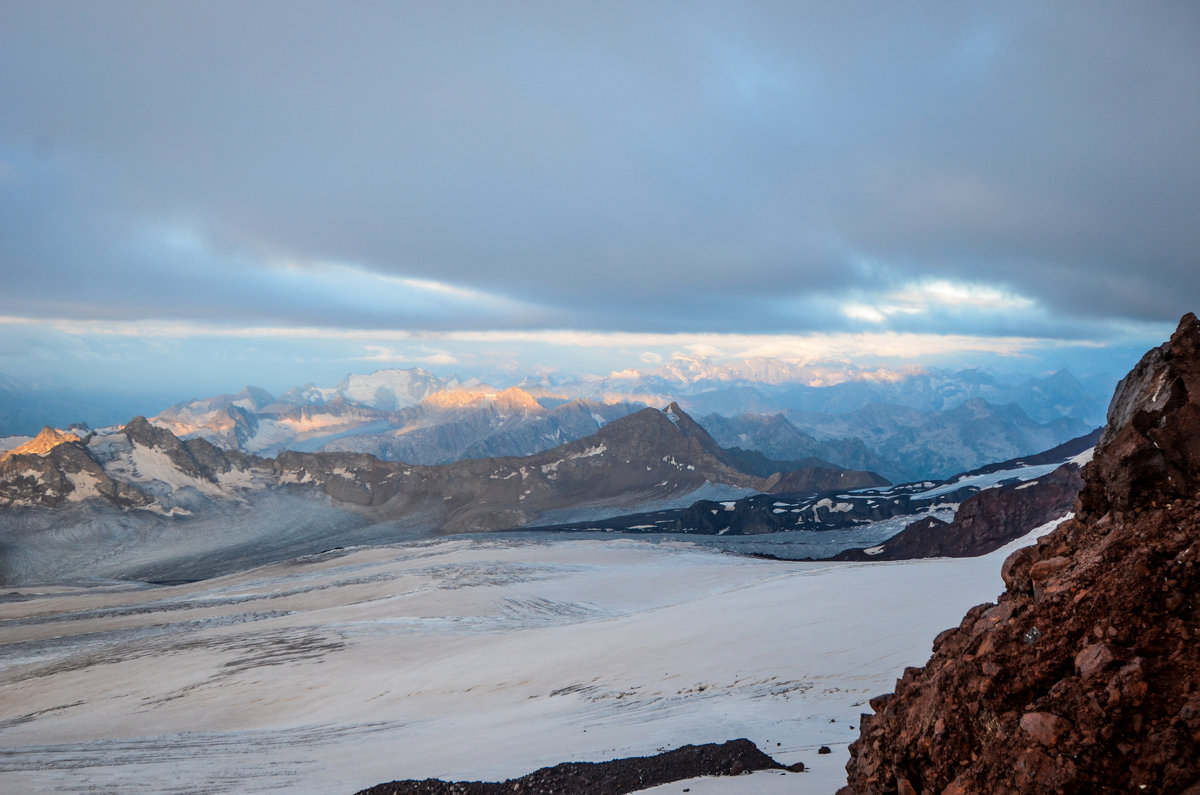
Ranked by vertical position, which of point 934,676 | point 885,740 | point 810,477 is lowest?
point 810,477

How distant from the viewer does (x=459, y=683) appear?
22281 mm

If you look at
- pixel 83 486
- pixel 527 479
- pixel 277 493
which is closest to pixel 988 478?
pixel 527 479

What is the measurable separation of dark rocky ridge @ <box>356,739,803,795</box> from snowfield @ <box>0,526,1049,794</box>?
0.59 m

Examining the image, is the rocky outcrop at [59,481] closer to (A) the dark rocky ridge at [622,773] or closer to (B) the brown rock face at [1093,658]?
(A) the dark rocky ridge at [622,773]

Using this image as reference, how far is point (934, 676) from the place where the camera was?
739 centimetres

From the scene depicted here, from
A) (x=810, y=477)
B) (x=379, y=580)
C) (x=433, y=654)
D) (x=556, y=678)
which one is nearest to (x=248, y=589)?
(x=379, y=580)

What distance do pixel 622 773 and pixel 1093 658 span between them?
7.96m

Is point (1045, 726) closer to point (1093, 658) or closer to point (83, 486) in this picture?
point (1093, 658)

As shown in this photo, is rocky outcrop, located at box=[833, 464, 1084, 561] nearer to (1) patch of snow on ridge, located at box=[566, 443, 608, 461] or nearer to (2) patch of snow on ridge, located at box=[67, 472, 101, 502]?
(1) patch of snow on ridge, located at box=[566, 443, 608, 461]

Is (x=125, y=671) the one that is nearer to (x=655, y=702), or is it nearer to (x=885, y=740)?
(x=655, y=702)

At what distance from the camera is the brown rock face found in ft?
18.1

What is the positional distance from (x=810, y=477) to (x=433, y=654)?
457 ft

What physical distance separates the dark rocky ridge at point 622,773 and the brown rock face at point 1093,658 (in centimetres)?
299

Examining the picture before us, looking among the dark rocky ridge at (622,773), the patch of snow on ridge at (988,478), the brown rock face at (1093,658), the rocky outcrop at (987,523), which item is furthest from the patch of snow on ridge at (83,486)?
the brown rock face at (1093,658)
